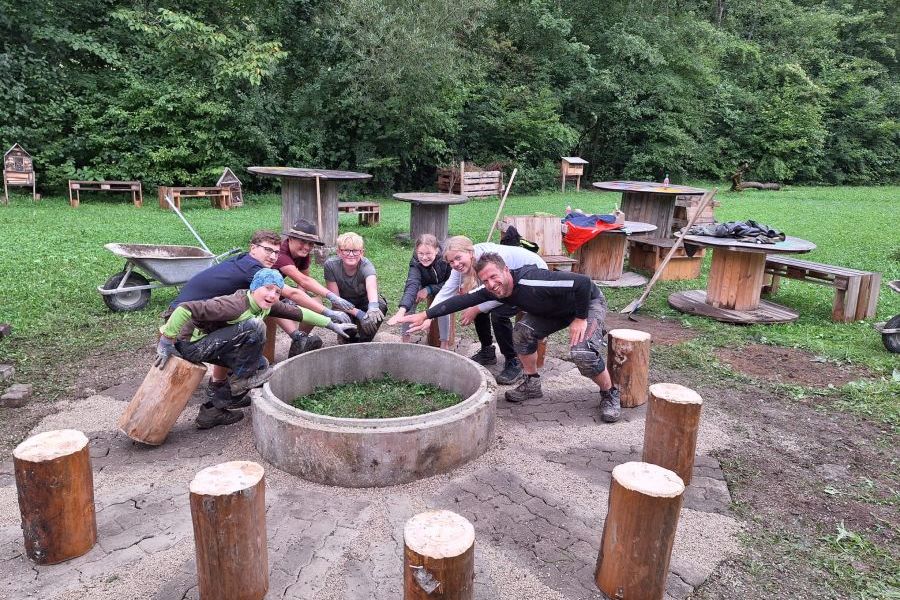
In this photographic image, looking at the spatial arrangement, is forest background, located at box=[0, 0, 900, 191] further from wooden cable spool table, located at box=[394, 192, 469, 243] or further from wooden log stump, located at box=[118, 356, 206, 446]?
wooden log stump, located at box=[118, 356, 206, 446]

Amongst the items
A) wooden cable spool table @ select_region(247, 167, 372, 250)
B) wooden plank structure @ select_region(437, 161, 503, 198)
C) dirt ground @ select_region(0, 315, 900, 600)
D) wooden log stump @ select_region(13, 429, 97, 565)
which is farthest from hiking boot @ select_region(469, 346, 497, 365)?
wooden plank structure @ select_region(437, 161, 503, 198)

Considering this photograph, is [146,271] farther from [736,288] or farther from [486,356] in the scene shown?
[736,288]

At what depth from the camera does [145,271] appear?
6.10 m

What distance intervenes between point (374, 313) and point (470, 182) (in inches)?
510

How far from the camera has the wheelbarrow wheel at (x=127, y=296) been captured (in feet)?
20.3

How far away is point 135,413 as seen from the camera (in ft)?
11.8

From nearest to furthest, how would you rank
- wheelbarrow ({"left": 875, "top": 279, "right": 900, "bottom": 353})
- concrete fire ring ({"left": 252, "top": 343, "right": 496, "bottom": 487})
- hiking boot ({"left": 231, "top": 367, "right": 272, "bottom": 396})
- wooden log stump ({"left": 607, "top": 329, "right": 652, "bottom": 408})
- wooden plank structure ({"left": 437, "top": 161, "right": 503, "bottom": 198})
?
concrete fire ring ({"left": 252, "top": 343, "right": 496, "bottom": 487}) → hiking boot ({"left": 231, "top": 367, "right": 272, "bottom": 396}) → wooden log stump ({"left": 607, "top": 329, "right": 652, "bottom": 408}) → wheelbarrow ({"left": 875, "top": 279, "right": 900, "bottom": 353}) → wooden plank structure ({"left": 437, "top": 161, "right": 503, "bottom": 198})

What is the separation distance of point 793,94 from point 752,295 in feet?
66.4

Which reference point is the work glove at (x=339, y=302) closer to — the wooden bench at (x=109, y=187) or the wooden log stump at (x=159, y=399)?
the wooden log stump at (x=159, y=399)

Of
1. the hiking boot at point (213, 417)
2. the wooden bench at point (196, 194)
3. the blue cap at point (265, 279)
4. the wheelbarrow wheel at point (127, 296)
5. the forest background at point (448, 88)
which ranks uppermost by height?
the forest background at point (448, 88)

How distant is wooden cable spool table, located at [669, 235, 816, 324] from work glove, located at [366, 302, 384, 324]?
370 cm

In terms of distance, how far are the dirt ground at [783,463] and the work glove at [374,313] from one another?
5.89 feet

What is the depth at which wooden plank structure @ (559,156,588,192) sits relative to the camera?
741 inches

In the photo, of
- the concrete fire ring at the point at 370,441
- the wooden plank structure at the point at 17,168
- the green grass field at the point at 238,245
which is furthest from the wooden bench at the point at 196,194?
the concrete fire ring at the point at 370,441
